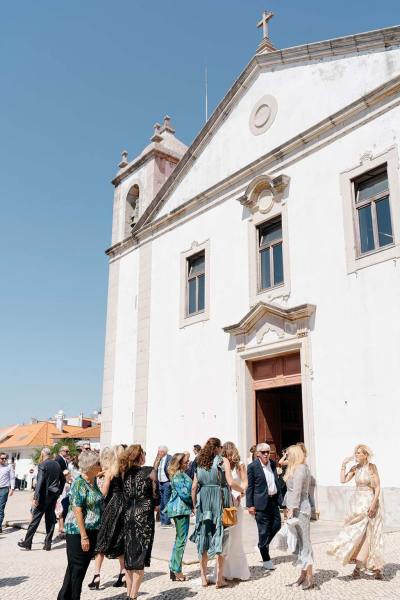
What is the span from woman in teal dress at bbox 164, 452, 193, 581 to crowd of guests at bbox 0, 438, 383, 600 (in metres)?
0.01

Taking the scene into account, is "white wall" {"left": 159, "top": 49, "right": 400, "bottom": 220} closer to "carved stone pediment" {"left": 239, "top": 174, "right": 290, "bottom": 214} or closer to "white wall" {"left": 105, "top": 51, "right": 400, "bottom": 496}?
"white wall" {"left": 105, "top": 51, "right": 400, "bottom": 496}

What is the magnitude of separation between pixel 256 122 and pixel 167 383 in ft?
24.6

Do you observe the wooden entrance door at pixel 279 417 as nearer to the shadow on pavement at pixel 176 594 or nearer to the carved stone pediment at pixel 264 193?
the carved stone pediment at pixel 264 193

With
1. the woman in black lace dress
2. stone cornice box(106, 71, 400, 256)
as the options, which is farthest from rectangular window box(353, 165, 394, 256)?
the woman in black lace dress

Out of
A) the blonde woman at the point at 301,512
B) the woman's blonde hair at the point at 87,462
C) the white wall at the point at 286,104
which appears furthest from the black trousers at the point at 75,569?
the white wall at the point at 286,104

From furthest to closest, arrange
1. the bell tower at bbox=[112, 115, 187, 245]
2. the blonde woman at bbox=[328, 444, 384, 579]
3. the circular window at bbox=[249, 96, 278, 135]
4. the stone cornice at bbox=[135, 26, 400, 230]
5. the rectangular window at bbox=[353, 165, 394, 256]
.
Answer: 1. the bell tower at bbox=[112, 115, 187, 245]
2. the circular window at bbox=[249, 96, 278, 135]
3. the stone cornice at bbox=[135, 26, 400, 230]
4. the rectangular window at bbox=[353, 165, 394, 256]
5. the blonde woman at bbox=[328, 444, 384, 579]

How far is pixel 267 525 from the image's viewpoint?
6.72 meters

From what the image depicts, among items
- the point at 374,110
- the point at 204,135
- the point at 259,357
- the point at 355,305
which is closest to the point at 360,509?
the point at 355,305

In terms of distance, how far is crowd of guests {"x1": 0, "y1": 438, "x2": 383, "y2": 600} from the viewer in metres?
5.14

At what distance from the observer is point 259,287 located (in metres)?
12.9

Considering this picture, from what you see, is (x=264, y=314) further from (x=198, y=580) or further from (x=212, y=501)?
(x=198, y=580)

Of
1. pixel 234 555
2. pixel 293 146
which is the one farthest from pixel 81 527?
pixel 293 146

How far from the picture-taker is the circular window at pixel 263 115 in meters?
13.8

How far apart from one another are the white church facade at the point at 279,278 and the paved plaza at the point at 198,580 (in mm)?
2905
